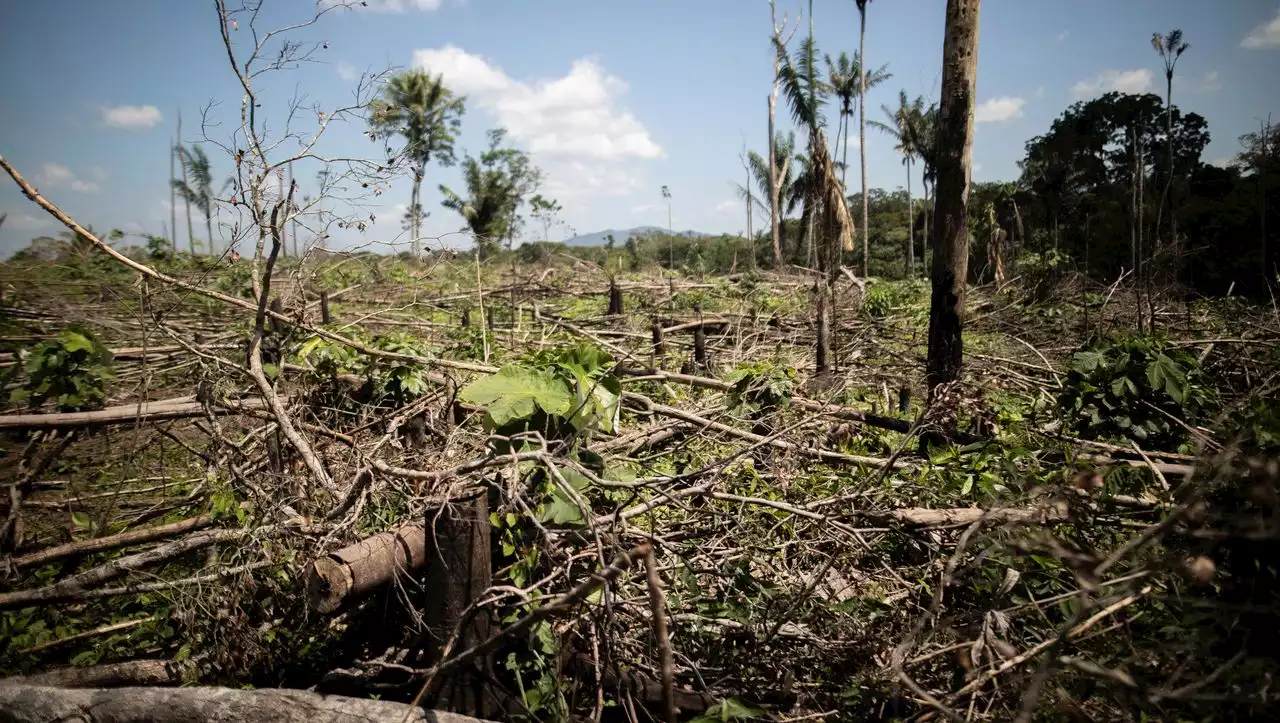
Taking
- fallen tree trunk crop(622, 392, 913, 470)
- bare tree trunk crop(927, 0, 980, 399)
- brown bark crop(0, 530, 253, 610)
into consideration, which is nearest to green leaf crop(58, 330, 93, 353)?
brown bark crop(0, 530, 253, 610)

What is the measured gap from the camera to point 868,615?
285 cm

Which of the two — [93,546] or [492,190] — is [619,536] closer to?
[93,546]

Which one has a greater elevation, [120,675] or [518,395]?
[518,395]

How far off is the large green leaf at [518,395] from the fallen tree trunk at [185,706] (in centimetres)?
111

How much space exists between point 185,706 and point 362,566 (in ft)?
2.51

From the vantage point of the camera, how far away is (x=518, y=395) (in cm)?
263

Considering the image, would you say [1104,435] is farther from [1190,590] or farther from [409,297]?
[409,297]

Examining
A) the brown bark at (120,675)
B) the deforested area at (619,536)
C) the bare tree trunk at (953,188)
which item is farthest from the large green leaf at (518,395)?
the bare tree trunk at (953,188)

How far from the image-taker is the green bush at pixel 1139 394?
378 cm

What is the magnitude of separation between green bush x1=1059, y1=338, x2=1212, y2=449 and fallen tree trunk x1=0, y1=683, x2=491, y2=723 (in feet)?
13.5

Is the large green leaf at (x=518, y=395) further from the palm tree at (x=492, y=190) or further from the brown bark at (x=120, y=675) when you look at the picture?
the palm tree at (x=492, y=190)

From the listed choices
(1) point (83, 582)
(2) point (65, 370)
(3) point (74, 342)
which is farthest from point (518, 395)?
(2) point (65, 370)

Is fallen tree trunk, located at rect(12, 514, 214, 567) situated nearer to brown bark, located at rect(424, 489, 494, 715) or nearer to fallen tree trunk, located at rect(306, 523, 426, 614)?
fallen tree trunk, located at rect(306, 523, 426, 614)

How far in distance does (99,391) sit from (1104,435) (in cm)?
723
